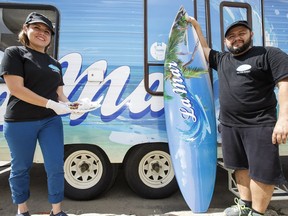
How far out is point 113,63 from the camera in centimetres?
333

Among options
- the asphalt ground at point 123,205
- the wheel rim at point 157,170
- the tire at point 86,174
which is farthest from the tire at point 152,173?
the tire at point 86,174

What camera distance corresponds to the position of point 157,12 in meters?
3.39

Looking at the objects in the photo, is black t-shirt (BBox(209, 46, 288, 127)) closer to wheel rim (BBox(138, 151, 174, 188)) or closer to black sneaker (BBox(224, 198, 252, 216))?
black sneaker (BBox(224, 198, 252, 216))

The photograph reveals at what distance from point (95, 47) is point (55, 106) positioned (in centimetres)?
111

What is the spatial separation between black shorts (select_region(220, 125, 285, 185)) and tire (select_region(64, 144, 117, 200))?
1.49 meters

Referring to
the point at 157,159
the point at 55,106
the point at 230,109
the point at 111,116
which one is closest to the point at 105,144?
the point at 111,116

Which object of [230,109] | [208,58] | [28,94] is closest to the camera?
[28,94]

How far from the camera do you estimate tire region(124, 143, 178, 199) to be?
3.48 m

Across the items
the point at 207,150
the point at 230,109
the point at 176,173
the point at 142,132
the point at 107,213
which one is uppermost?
the point at 230,109

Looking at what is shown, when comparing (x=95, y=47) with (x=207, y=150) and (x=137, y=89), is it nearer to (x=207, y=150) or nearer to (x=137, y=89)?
(x=137, y=89)

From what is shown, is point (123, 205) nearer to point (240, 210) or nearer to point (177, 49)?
point (240, 210)

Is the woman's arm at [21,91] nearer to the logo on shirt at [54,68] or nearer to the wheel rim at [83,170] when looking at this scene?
the logo on shirt at [54,68]

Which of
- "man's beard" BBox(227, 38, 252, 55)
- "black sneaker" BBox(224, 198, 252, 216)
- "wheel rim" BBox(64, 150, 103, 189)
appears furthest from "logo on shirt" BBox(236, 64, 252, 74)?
"wheel rim" BBox(64, 150, 103, 189)

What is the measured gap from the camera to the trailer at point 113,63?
3.30 meters
